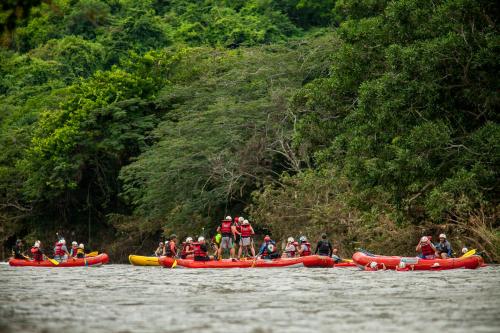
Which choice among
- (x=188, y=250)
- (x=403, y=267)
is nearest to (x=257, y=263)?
(x=188, y=250)

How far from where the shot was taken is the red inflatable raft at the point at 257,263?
28.0 metres

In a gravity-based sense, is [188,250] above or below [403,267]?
above

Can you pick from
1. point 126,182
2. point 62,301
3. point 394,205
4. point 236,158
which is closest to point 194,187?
point 236,158

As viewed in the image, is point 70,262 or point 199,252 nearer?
point 199,252

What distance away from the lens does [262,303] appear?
15.8 meters

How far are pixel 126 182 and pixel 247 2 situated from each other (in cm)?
2436

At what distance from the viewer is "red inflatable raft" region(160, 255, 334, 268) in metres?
28.0

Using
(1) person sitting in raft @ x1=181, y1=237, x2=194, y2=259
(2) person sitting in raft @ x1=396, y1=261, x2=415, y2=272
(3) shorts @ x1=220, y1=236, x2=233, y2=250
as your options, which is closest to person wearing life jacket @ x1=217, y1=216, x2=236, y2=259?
(3) shorts @ x1=220, y1=236, x2=233, y2=250

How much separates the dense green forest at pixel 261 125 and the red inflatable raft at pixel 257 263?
2750 millimetres

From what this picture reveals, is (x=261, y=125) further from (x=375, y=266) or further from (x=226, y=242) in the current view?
(x=375, y=266)

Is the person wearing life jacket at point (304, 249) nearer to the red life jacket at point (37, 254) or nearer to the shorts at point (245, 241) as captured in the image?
Answer: the shorts at point (245, 241)

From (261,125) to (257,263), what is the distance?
11.4 metres

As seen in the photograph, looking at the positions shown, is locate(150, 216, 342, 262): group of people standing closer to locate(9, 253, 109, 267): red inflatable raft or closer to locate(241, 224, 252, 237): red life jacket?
locate(241, 224, 252, 237): red life jacket

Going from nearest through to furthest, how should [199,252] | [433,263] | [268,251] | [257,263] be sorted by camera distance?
[433,263]
[257,263]
[199,252]
[268,251]
